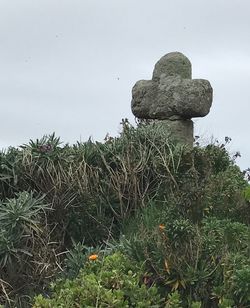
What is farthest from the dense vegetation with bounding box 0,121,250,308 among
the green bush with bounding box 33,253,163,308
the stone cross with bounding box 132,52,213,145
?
the stone cross with bounding box 132,52,213,145

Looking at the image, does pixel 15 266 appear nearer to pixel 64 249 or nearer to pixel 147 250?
pixel 64 249

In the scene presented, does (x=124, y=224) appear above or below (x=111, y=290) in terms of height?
above

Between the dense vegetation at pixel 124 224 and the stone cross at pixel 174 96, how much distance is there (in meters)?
1.01

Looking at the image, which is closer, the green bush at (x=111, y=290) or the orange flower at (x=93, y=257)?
the green bush at (x=111, y=290)

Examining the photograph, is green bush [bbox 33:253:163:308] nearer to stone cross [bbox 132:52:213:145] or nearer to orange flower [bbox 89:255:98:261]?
orange flower [bbox 89:255:98:261]

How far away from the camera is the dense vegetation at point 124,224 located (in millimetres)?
5551

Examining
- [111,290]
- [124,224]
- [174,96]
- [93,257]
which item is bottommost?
[111,290]

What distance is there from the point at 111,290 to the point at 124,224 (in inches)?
114

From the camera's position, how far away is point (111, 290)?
17.9 ft

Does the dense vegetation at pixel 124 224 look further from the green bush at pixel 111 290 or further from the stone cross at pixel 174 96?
the stone cross at pixel 174 96

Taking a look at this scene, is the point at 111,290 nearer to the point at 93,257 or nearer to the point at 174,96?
the point at 93,257

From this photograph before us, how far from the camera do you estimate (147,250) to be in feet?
19.3

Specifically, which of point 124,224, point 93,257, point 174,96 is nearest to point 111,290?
point 93,257

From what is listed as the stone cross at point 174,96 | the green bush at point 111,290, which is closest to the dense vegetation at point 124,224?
the green bush at point 111,290
